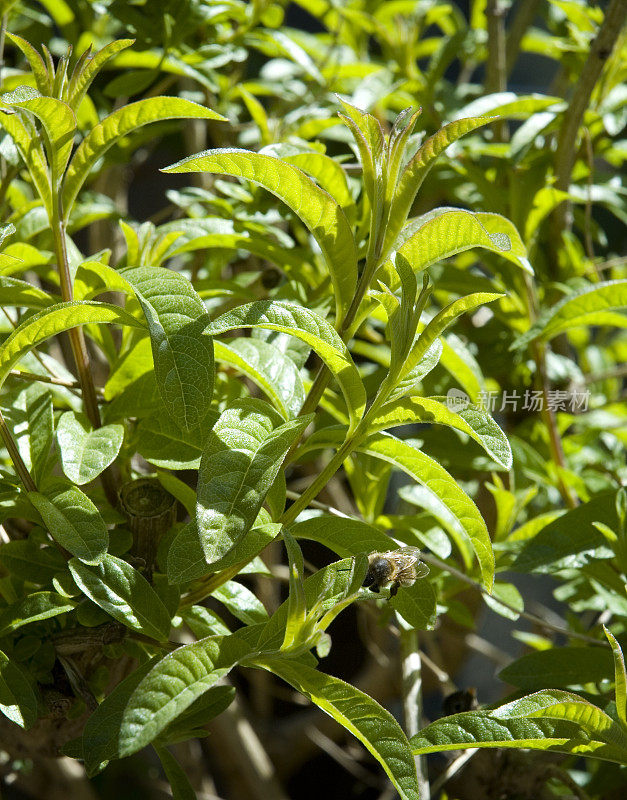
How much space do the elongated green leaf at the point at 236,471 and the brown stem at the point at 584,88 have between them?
56 cm

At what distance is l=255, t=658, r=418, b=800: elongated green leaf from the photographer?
459mm

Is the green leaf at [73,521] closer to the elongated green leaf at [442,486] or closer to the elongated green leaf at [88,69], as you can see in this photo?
the elongated green leaf at [442,486]

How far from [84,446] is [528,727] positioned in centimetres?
36

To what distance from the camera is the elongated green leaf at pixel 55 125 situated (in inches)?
20.0

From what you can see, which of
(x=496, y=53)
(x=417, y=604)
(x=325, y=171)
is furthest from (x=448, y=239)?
(x=496, y=53)

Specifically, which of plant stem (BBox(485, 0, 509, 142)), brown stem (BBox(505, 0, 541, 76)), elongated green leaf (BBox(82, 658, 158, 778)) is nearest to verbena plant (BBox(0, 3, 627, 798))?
elongated green leaf (BBox(82, 658, 158, 778))

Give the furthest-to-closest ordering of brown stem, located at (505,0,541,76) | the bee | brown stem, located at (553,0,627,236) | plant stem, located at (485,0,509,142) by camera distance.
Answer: brown stem, located at (505,0,541,76) < plant stem, located at (485,0,509,142) < brown stem, located at (553,0,627,236) < the bee

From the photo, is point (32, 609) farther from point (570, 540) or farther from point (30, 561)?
point (570, 540)

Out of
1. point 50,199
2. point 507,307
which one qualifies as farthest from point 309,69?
point 50,199

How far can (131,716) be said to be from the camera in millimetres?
408

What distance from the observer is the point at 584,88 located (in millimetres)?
830

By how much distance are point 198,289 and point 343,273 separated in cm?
20

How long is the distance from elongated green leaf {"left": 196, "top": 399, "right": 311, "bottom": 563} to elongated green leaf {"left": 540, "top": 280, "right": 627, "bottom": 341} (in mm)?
331

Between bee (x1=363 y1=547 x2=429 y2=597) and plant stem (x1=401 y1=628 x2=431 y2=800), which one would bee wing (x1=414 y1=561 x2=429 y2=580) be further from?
plant stem (x1=401 y1=628 x2=431 y2=800)
